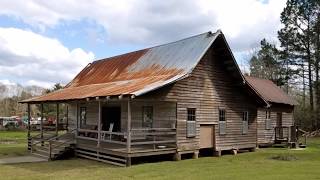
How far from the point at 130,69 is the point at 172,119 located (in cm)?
591

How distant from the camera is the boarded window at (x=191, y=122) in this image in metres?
23.6

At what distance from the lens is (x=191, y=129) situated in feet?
78.0

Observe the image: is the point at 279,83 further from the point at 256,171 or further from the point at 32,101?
the point at 256,171

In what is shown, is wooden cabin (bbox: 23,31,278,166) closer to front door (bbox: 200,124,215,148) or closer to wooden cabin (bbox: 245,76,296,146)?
front door (bbox: 200,124,215,148)

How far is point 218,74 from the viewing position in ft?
83.3

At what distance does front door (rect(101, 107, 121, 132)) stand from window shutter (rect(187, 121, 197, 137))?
4.37 metres

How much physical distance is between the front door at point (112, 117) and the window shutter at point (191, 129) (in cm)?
437

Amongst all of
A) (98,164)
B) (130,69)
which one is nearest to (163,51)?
(130,69)

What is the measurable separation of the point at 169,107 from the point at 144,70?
3876 mm

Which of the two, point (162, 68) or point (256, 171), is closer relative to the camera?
point (256, 171)

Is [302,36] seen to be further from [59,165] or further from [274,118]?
[59,165]

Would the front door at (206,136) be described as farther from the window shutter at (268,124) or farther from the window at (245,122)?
the window shutter at (268,124)

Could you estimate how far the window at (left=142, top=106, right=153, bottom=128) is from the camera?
24.0 m

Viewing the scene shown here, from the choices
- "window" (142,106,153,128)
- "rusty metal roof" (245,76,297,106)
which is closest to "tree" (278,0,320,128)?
"rusty metal roof" (245,76,297,106)
